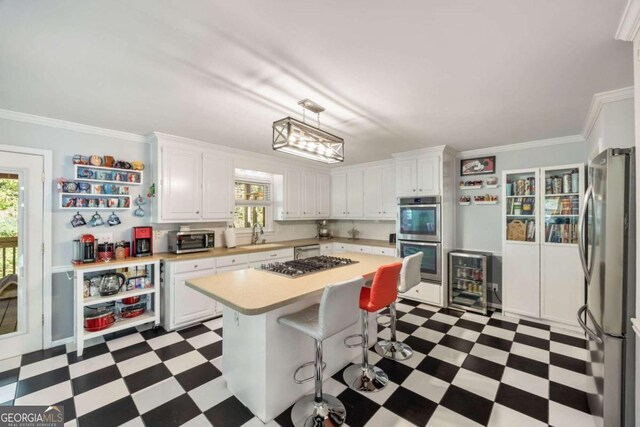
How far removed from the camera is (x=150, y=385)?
6.95ft

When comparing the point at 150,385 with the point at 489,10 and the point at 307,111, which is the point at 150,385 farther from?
the point at 489,10

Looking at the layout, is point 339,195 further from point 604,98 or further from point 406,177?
point 604,98

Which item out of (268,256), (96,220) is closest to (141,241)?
(96,220)

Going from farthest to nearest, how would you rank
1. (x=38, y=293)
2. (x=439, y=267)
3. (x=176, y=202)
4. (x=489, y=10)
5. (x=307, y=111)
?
(x=439, y=267) < (x=176, y=202) < (x=38, y=293) < (x=307, y=111) < (x=489, y=10)

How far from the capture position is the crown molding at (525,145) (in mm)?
3356

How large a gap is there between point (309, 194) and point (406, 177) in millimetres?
1847

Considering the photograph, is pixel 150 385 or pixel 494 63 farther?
pixel 150 385

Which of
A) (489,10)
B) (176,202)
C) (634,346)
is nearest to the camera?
(489,10)

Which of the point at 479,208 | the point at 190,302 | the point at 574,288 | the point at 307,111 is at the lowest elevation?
the point at 190,302

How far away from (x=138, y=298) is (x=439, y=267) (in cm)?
398

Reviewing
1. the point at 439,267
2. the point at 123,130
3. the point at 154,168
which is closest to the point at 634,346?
the point at 439,267

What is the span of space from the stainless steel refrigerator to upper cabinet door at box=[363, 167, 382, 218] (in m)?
3.28

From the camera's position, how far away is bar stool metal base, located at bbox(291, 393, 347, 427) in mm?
1727

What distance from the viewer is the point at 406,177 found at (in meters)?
4.21
